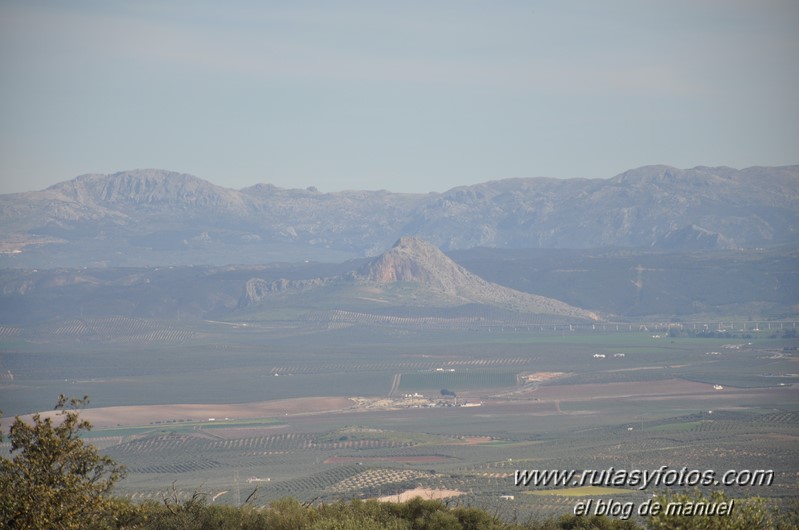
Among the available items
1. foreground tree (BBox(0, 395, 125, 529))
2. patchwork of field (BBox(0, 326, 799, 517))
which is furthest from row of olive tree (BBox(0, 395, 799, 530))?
patchwork of field (BBox(0, 326, 799, 517))

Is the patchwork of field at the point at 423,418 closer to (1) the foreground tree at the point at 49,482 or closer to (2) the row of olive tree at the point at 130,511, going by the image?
(2) the row of olive tree at the point at 130,511

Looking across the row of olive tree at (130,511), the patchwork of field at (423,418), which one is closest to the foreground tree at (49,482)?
the row of olive tree at (130,511)

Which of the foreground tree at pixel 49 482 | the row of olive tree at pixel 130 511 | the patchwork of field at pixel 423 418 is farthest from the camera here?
the patchwork of field at pixel 423 418

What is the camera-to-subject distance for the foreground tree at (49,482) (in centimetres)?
3253

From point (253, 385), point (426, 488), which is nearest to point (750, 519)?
point (426, 488)

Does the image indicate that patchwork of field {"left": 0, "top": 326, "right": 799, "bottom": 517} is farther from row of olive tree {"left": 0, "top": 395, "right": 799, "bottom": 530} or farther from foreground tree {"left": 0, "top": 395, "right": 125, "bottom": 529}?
foreground tree {"left": 0, "top": 395, "right": 125, "bottom": 529}

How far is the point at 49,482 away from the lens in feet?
113

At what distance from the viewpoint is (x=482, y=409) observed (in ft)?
465

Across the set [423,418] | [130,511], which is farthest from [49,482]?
[423,418]

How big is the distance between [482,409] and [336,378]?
36.7 meters

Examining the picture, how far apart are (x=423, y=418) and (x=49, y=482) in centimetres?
10079

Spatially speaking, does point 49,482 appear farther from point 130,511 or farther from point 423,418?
point 423,418

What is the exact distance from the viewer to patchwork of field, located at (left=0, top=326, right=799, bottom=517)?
83.9 m

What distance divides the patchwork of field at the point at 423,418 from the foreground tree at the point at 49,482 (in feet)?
43.3
